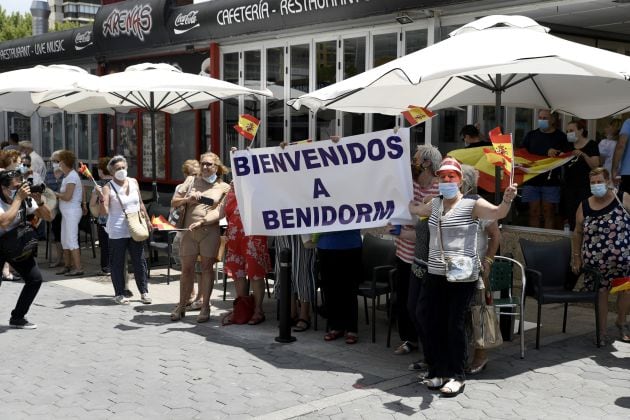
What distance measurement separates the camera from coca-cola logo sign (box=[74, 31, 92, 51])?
19359 mm

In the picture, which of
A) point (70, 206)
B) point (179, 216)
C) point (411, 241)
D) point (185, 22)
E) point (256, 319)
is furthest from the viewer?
point (185, 22)

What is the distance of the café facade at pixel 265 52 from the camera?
11844mm

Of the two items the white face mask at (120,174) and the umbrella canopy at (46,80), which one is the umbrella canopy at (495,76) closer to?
the white face mask at (120,174)

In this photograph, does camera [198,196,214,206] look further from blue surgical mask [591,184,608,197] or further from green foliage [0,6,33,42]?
green foliage [0,6,33,42]

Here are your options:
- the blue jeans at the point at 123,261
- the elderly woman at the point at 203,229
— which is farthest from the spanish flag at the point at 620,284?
the blue jeans at the point at 123,261

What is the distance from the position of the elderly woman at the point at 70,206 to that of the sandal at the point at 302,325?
15.9ft

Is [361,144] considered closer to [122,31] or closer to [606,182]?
[606,182]

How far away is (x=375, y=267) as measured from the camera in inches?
313

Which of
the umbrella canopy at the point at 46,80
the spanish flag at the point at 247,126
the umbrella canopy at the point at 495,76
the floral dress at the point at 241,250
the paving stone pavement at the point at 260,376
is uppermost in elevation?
the umbrella canopy at the point at 46,80

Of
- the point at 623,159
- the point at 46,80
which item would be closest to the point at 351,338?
the point at 623,159

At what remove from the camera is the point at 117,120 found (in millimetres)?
19797

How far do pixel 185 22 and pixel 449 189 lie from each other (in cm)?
1115

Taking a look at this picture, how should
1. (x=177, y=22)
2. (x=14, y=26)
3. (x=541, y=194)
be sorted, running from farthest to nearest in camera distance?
(x=14, y=26) < (x=177, y=22) < (x=541, y=194)

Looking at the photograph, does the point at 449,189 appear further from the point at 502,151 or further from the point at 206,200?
the point at 206,200
